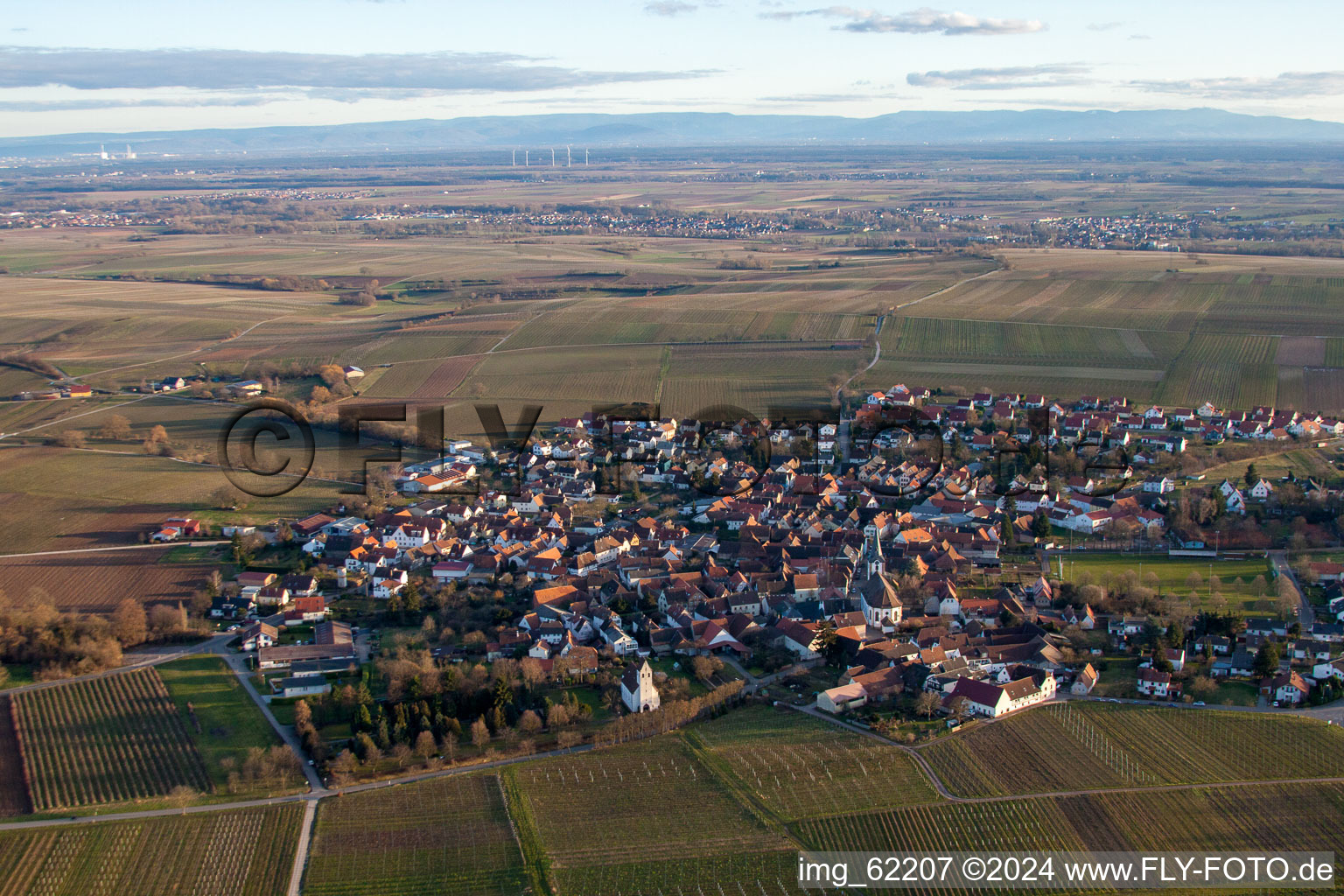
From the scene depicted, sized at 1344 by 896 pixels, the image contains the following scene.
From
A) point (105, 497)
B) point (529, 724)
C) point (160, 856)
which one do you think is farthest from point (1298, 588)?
point (105, 497)

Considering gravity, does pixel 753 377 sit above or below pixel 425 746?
above

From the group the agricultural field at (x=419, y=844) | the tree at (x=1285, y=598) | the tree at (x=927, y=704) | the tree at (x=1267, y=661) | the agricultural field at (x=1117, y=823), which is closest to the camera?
the agricultural field at (x=419, y=844)

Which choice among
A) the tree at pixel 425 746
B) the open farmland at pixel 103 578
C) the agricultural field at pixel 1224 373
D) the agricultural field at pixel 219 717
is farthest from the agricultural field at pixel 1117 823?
the agricultural field at pixel 1224 373

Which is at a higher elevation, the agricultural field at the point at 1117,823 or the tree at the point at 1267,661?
the tree at the point at 1267,661

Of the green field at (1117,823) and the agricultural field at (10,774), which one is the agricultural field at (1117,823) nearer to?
the green field at (1117,823)

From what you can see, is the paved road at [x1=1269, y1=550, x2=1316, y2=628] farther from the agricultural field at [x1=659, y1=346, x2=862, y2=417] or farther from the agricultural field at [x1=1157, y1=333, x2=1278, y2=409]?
the agricultural field at [x1=659, y1=346, x2=862, y2=417]

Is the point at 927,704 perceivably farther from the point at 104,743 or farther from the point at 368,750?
the point at 104,743

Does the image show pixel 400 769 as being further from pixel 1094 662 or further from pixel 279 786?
pixel 1094 662
